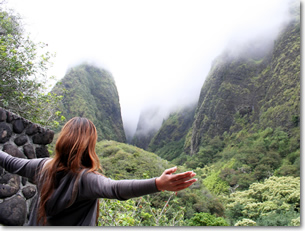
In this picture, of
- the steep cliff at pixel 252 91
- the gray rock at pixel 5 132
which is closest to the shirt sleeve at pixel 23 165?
the gray rock at pixel 5 132

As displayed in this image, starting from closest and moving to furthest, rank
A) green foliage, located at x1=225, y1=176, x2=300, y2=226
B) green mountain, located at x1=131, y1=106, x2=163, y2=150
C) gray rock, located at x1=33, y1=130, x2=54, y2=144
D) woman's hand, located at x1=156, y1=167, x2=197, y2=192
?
woman's hand, located at x1=156, y1=167, x2=197, y2=192 → gray rock, located at x1=33, y1=130, x2=54, y2=144 → green foliage, located at x1=225, y1=176, x2=300, y2=226 → green mountain, located at x1=131, y1=106, x2=163, y2=150

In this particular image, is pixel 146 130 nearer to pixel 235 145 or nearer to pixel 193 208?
pixel 235 145

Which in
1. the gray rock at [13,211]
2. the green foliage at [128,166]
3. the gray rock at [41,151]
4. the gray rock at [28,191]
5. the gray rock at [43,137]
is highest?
the gray rock at [43,137]

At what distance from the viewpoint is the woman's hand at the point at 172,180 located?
74 centimetres

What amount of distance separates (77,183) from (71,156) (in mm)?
111

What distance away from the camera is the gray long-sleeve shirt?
74cm

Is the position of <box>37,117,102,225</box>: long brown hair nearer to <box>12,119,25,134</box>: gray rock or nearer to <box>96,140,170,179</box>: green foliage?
<box>12,119,25,134</box>: gray rock

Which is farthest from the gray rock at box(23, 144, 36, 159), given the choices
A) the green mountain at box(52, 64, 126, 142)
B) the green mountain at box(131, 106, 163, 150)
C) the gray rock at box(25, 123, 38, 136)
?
the green mountain at box(131, 106, 163, 150)

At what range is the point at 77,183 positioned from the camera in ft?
2.64

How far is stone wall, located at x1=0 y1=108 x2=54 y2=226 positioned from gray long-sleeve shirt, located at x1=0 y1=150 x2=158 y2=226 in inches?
37.4

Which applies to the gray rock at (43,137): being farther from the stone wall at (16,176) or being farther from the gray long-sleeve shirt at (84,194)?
the gray long-sleeve shirt at (84,194)

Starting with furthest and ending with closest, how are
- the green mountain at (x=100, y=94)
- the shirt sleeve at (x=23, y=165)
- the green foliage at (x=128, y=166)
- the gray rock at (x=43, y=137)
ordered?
the green mountain at (x=100, y=94) → the green foliage at (x=128, y=166) → the gray rock at (x=43, y=137) → the shirt sleeve at (x=23, y=165)

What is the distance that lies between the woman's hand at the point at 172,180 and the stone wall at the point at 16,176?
56.9 inches

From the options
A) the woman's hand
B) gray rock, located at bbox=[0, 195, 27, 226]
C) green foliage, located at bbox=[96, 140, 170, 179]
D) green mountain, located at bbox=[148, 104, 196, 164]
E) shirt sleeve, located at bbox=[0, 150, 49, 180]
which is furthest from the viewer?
green mountain, located at bbox=[148, 104, 196, 164]
